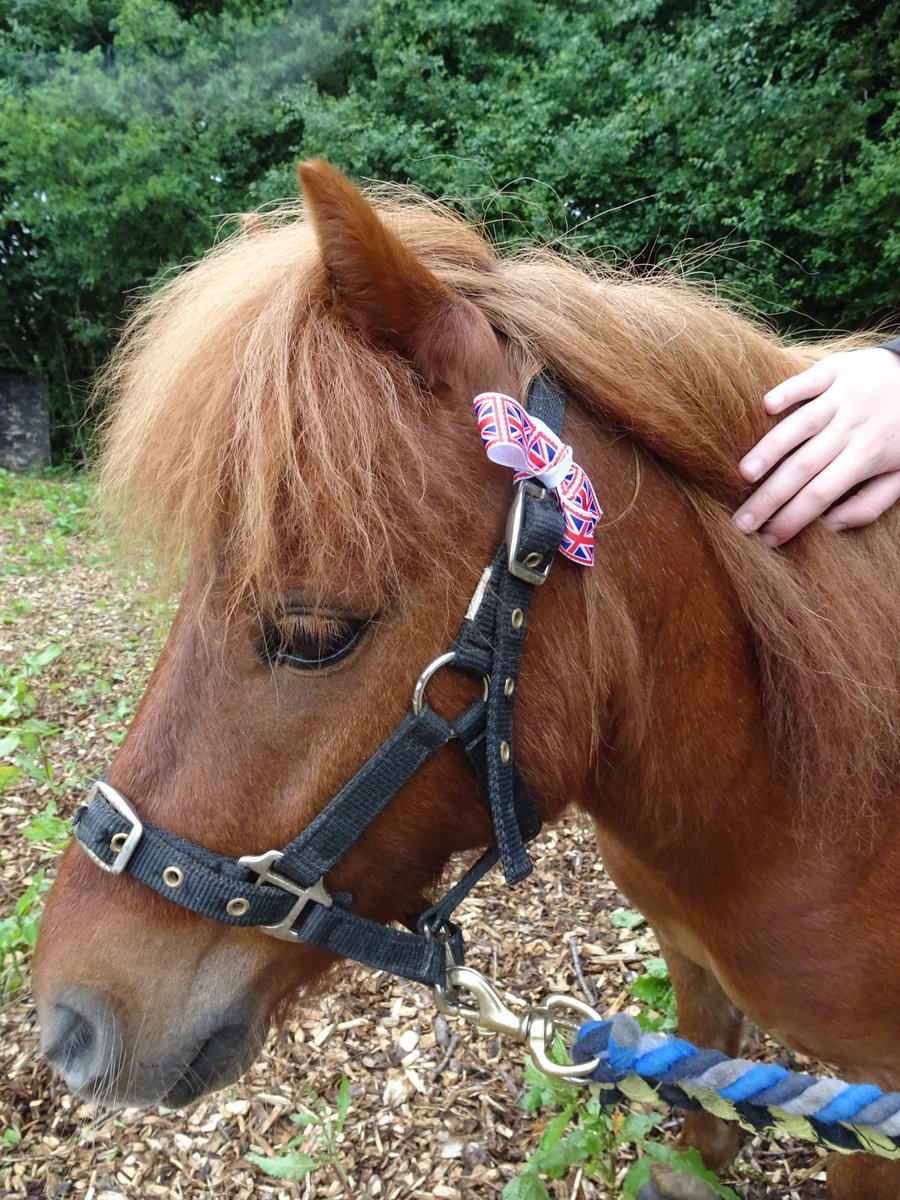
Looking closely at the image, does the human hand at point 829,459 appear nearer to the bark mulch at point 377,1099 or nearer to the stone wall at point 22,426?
the bark mulch at point 377,1099

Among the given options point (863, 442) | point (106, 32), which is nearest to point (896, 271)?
point (863, 442)

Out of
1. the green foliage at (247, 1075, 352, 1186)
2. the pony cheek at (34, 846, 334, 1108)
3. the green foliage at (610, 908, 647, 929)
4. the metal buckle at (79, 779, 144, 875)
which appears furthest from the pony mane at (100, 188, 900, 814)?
the green foliage at (610, 908, 647, 929)

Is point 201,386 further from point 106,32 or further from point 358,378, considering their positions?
point 106,32

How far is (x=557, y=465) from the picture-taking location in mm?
999

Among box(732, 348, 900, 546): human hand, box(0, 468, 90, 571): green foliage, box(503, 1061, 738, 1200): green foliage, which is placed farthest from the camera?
box(0, 468, 90, 571): green foliage

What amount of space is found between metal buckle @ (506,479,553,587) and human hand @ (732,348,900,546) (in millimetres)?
354

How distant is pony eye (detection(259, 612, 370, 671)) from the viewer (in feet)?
3.03

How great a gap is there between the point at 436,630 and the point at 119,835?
50 cm

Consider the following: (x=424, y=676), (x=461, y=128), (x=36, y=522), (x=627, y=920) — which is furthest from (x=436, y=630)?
(x=461, y=128)

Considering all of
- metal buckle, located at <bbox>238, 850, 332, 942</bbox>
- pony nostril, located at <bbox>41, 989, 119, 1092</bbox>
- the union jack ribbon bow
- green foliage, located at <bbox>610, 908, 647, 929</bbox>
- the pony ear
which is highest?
the pony ear

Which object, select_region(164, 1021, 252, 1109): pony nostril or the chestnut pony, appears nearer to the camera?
the chestnut pony

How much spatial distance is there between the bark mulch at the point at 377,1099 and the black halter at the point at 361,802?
1.09ft

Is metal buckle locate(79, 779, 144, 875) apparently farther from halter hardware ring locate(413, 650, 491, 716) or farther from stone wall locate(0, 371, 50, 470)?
stone wall locate(0, 371, 50, 470)

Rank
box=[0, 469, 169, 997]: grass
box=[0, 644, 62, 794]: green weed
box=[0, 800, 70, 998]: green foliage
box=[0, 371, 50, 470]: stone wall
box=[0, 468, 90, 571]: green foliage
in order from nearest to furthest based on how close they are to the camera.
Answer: box=[0, 800, 70, 998]: green foliage, box=[0, 469, 169, 997]: grass, box=[0, 644, 62, 794]: green weed, box=[0, 468, 90, 571]: green foliage, box=[0, 371, 50, 470]: stone wall
